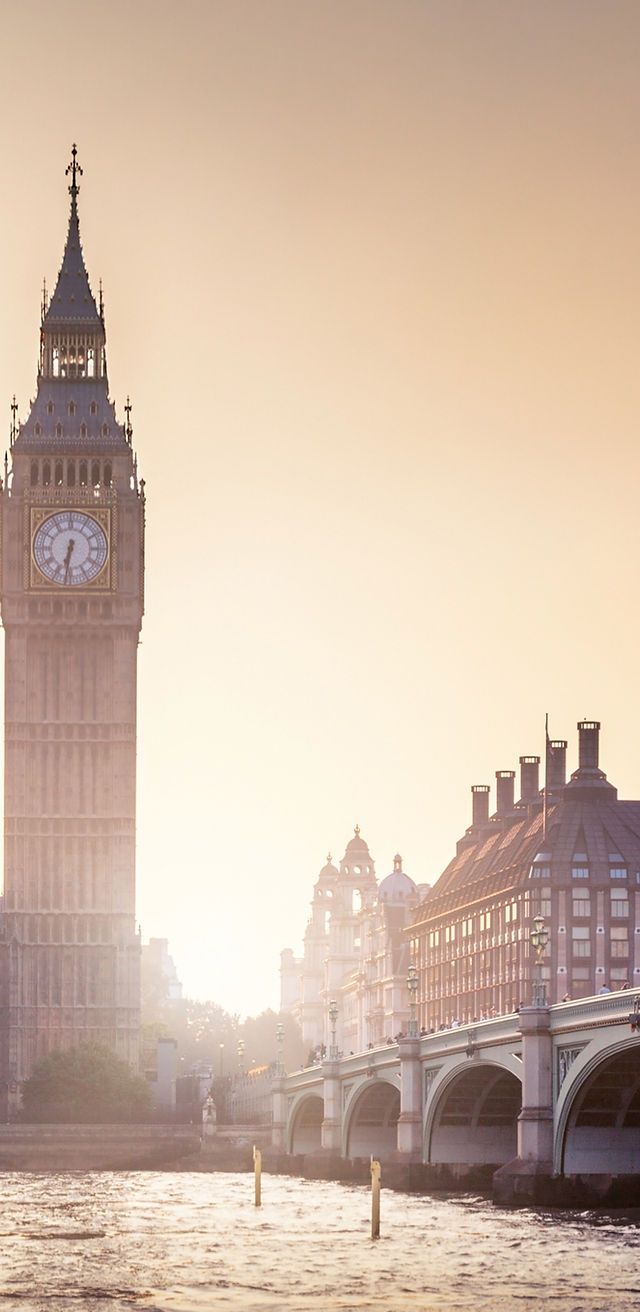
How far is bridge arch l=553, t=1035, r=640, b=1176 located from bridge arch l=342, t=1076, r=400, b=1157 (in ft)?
143

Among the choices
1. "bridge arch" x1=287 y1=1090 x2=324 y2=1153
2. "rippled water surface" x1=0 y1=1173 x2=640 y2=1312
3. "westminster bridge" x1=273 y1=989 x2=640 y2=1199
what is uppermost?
"westminster bridge" x1=273 y1=989 x2=640 y2=1199

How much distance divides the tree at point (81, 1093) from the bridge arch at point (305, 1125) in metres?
18.4

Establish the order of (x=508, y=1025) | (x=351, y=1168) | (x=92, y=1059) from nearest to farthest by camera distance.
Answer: (x=508, y=1025)
(x=351, y=1168)
(x=92, y=1059)

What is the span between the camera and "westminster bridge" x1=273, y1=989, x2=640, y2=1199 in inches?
4215

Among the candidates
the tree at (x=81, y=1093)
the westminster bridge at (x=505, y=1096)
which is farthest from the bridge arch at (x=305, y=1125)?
the tree at (x=81, y=1093)

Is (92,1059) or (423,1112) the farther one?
(92,1059)

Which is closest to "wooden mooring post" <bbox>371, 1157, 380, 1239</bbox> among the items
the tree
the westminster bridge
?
the westminster bridge

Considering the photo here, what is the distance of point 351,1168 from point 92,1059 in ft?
161

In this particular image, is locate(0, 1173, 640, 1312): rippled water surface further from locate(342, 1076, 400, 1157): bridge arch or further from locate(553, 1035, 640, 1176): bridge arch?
locate(342, 1076, 400, 1157): bridge arch

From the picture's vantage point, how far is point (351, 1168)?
501 feet

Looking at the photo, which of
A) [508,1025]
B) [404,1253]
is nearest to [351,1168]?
[508,1025]

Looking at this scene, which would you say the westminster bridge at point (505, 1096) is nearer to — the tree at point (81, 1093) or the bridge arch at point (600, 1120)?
the bridge arch at point (600, 1120)

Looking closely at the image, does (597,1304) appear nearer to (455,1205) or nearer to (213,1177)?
(455,1205)

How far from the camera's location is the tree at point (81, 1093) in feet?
641
